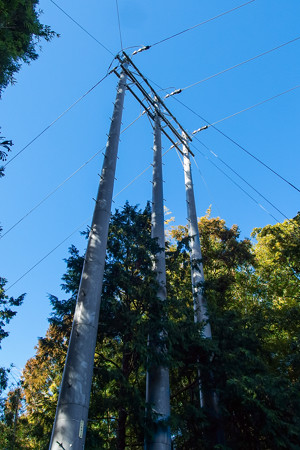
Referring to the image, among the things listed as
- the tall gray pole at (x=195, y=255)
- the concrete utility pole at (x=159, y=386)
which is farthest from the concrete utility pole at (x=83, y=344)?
the tall gray pole at (x=195, y=255)

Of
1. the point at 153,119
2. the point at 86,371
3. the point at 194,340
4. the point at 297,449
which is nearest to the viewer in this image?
the point at 86,371

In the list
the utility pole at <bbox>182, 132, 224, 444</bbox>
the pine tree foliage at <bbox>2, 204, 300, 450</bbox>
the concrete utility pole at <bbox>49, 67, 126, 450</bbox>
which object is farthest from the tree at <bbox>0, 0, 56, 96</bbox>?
the utility pole at <bbox>182, 132, 224, 444</bbox>

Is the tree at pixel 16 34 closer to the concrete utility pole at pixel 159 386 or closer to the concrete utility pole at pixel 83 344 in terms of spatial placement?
the concrete utility pole at pixel 83 344

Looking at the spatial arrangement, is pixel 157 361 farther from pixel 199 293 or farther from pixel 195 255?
pixel 195 255

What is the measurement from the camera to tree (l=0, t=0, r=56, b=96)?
6715 millimetres

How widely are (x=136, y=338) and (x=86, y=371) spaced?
170cm

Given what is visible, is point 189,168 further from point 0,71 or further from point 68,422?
point 68,422

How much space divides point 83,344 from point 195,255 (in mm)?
7459

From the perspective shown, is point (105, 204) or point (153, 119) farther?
point (153, 119)

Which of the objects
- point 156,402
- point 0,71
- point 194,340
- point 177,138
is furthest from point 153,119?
point 156,402

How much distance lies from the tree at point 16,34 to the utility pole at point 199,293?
7.14 m

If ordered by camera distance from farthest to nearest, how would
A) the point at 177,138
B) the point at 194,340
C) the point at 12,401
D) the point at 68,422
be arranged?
the point at 12,401 → the point at 177,138 → the point at 194,340 → the point at 68,422

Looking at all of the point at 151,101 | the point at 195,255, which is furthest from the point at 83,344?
the point at 151,101

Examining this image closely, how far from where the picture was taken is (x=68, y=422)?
4.52 metres
